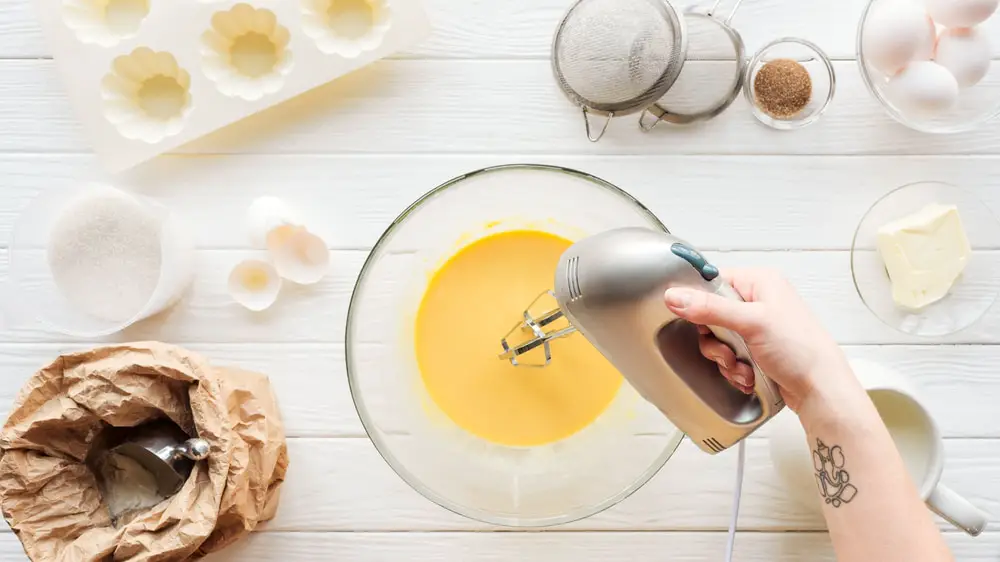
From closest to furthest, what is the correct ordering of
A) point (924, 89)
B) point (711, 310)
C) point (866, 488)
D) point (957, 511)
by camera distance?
point (711, 310) → point (866, 488) → point (957, 511) → point (924, 89)

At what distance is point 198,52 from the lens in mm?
1016

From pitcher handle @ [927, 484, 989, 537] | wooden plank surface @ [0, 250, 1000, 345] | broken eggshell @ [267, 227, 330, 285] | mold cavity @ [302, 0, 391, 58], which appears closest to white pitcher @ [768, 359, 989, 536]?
pitcher handle @ [927, 484, 989, 537]

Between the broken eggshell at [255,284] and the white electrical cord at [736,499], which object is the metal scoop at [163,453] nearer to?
the broken eggshell at [255,284]

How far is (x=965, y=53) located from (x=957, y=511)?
0.57 metres

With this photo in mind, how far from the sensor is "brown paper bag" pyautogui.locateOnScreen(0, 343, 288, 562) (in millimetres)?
860

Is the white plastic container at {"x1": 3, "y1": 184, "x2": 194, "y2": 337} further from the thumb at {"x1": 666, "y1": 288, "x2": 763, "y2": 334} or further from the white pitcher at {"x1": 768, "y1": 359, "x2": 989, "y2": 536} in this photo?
the white pitcher at {"x1": 768, "y1": 359, "x2": 989, "y2": 536}

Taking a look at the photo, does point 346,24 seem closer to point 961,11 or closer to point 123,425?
point 123,425

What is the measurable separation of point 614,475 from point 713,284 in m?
0.38

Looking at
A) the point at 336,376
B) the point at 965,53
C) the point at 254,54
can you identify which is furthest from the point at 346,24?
the point at 965,53

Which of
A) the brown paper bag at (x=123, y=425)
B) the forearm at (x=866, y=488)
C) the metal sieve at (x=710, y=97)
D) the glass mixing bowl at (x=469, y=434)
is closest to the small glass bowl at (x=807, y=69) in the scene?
the metal sieve at (x=710, y=97)

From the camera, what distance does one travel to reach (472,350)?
0.97m

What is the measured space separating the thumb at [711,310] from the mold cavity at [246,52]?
0.65 metres

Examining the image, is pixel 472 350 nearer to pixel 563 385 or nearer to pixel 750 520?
pixel 563 385

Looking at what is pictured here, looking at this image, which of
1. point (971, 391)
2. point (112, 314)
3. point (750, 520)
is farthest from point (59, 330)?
point (971, 391)
